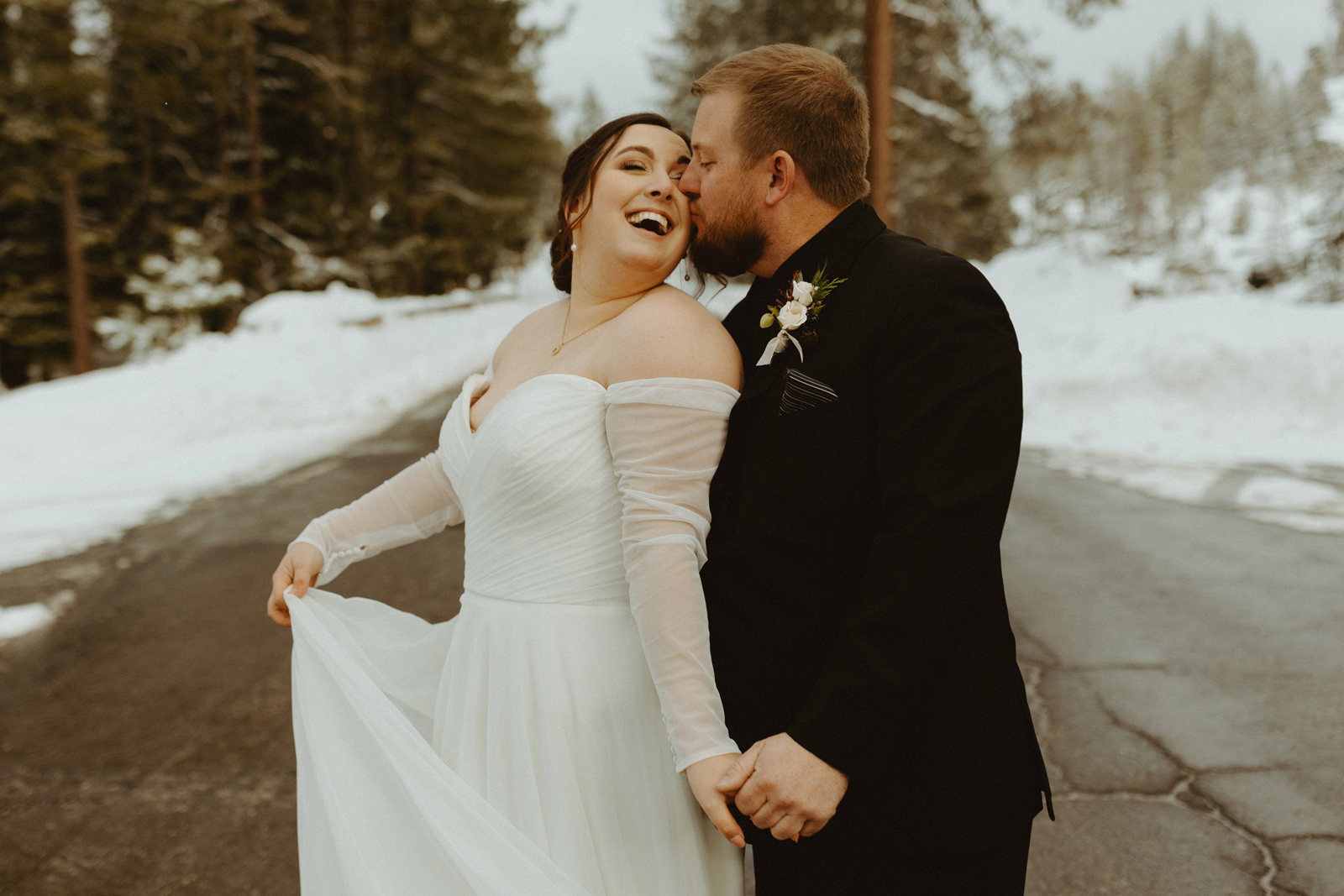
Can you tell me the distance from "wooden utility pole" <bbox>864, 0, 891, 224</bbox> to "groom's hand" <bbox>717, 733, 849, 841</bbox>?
9.50 metres

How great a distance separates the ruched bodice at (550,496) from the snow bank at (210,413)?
6.69m

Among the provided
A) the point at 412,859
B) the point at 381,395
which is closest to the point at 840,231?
the point at 412,859

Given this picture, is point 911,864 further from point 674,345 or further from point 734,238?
point 734,238

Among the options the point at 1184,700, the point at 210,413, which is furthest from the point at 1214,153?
the point at 1184,700

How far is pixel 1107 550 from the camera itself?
6977 mm

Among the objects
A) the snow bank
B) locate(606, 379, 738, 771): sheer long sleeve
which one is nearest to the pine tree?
the snow bank

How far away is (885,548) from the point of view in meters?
1.56

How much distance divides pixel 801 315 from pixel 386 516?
1248mm

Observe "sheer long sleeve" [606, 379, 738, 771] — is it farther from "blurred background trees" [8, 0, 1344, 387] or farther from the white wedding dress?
"blurred background trees" [8, 0, 1344, 387]

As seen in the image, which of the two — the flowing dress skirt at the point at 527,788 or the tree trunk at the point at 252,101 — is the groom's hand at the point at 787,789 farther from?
the tree trunk at the point at 252,101

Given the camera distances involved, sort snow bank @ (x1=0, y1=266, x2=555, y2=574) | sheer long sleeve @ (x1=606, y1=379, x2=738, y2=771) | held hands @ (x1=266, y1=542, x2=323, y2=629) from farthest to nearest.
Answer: snow bank @ (x1=0, y1=266, x2=555, y2=574)
held hands @ (x1=266, y1=542, x2=323, y2=629)
sheer long sleeve @ (x1=606, y1=379, x2=738, y2=771)

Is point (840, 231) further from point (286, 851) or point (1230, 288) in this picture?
point (1230, 288)

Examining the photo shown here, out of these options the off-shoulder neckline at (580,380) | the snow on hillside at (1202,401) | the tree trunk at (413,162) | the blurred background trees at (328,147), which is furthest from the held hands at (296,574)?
the tree trunk at (413,162)

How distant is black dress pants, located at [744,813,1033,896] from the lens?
5.54 feet
